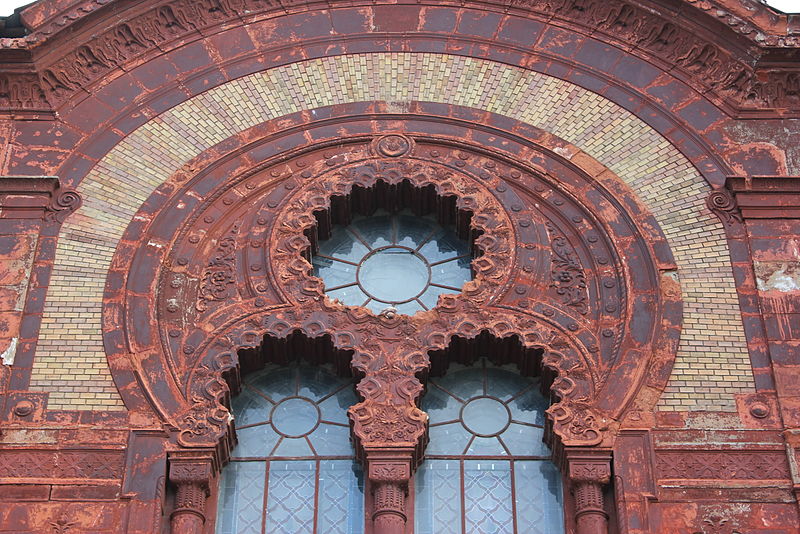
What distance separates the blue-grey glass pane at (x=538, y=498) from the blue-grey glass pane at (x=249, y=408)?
2.83 metres

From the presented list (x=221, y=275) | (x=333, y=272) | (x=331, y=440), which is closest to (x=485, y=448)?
(x=331, y=440)

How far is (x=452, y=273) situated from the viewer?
763 inches

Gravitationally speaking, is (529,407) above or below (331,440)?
above

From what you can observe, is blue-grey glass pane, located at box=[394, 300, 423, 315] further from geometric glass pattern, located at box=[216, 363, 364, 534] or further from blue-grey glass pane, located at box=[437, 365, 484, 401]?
geometric glass pattern, located at box=[216, 363, 364, 534]

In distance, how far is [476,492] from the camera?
17.5 metres

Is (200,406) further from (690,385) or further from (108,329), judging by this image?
(690,385)

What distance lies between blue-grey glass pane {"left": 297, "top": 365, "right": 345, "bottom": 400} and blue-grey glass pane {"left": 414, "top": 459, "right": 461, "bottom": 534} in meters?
1.45

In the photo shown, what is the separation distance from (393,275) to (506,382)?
1976 millimetres

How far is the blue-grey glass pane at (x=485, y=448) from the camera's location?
1778 cm

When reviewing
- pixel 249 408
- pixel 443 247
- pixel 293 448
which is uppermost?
pixel 443 247

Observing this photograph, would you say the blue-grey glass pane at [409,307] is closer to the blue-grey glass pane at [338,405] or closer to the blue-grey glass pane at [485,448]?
the blue-grey glass pane at [338,405]

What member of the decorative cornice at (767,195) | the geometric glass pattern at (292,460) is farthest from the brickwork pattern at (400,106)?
the geometric glass pattern at (292,460)

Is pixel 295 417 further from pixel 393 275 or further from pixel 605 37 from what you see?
pixel 605 37

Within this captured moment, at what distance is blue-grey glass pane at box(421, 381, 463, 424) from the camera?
18.1m
